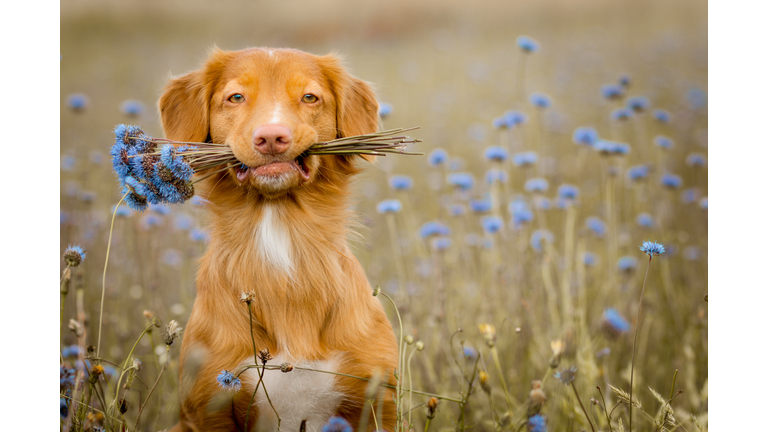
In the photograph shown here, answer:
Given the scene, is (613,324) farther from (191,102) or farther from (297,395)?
(191,102)

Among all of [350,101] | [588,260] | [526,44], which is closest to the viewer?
[350,101]

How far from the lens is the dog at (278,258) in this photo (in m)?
1.77

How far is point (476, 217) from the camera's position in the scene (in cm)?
350

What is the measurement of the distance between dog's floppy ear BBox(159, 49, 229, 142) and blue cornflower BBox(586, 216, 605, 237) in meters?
2.31

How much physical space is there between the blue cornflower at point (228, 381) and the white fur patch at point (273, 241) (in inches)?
15.8

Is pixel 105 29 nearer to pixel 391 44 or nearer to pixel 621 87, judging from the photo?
pixel 391 44

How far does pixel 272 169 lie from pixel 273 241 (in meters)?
0.31

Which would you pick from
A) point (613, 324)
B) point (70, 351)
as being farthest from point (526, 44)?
point (70, 351)

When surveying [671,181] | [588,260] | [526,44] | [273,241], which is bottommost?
[588,260]

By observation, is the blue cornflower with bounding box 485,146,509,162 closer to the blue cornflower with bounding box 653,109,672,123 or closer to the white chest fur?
the blue cornflower with bounding box 653,109,672,123

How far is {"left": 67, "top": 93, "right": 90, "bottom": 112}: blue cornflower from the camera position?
2.56m

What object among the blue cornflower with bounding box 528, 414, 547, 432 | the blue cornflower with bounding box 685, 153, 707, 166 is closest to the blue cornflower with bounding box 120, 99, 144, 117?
the blue cornflower with bounding box 528, 414, 547, 432

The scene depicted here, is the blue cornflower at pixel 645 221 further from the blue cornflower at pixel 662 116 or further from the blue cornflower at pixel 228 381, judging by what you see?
the blue cornflower at pixel 228 381

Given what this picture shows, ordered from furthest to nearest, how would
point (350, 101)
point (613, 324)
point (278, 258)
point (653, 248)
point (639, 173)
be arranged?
point (639, 173), point (613, 324), point (350, 101), point (278, 258), point (653, 248)
